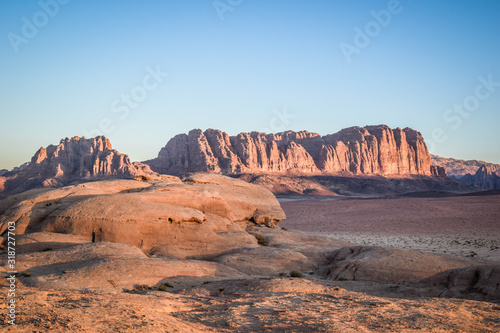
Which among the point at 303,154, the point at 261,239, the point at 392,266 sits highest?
the point at 303,154

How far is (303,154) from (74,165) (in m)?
79.1

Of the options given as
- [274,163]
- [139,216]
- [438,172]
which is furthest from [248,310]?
[438,172]

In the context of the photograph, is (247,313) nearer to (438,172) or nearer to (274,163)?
(274,163)

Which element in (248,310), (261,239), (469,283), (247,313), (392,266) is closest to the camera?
(247,313)

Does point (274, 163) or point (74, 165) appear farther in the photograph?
point (274, 163)

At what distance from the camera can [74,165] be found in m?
114

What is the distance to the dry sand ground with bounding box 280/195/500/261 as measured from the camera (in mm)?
30188

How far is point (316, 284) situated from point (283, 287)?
5.71ft

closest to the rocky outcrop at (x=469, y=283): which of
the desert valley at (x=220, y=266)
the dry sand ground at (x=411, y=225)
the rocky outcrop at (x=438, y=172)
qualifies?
the desert valley at (x=220, y=266)

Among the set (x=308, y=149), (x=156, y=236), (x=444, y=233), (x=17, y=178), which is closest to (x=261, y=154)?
(x=308, y=149)

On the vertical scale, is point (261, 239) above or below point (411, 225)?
above

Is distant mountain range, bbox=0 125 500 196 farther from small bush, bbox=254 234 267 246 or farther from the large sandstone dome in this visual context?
small bush, bbox=254 234 267 246

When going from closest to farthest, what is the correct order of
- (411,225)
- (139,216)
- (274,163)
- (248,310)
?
(248,310), (139,216), (411,225), (274,163)

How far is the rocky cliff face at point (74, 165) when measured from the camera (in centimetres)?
10425
